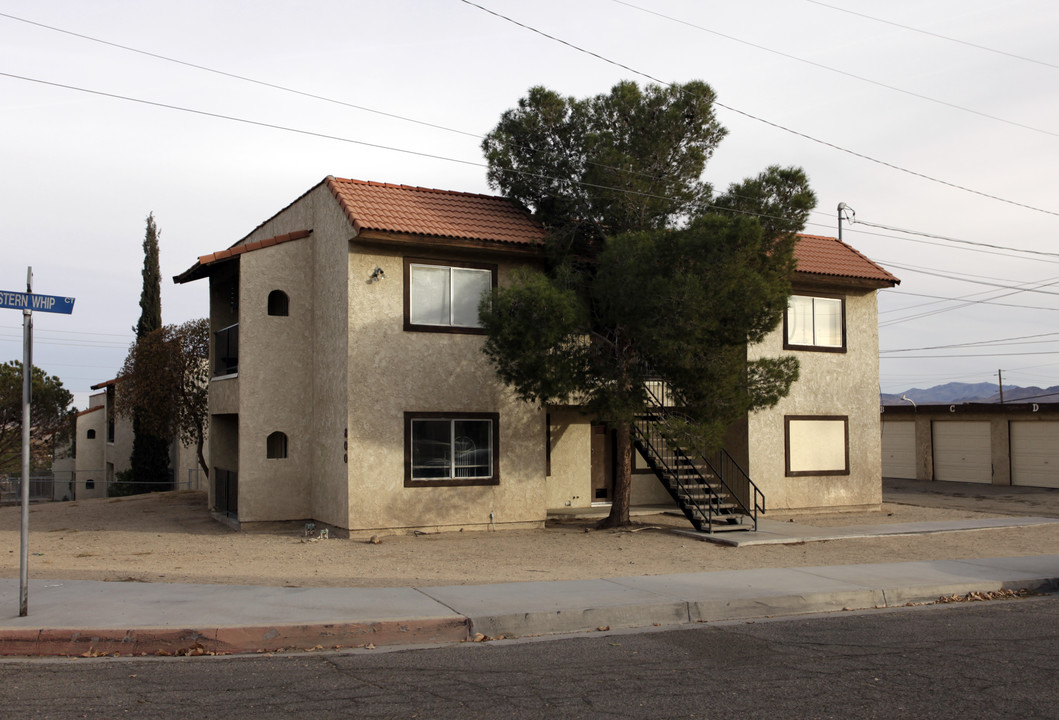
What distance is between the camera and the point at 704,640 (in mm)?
8484

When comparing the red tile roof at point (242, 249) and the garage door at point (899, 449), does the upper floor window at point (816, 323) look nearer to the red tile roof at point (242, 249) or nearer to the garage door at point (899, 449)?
the red tile roof at point (242, 249)

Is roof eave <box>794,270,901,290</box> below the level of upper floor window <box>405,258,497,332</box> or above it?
above

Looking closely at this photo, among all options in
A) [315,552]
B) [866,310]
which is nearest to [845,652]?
[315,552]

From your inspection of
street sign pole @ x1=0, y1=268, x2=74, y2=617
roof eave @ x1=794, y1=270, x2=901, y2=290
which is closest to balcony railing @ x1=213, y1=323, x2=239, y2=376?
street sign pole @ x1=0, y1=268, x2=74, y2=617

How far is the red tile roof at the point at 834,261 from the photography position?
20.9 m

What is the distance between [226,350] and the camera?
19531 millimetres

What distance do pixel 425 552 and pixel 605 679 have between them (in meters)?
7.78

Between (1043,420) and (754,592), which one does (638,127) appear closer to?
(754,592)

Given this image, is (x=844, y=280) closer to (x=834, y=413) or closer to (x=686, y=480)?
(x=834, y=413)

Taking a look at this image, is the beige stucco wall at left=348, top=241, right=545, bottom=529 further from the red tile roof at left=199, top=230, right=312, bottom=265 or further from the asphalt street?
the asphalt street

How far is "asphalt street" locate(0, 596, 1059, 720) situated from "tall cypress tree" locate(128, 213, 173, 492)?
23941 millimetres

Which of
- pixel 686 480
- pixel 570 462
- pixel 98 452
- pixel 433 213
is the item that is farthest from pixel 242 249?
pixel 98 452

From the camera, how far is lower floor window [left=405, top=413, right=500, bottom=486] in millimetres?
16469

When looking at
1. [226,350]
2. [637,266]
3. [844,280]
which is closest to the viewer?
[637,266]
